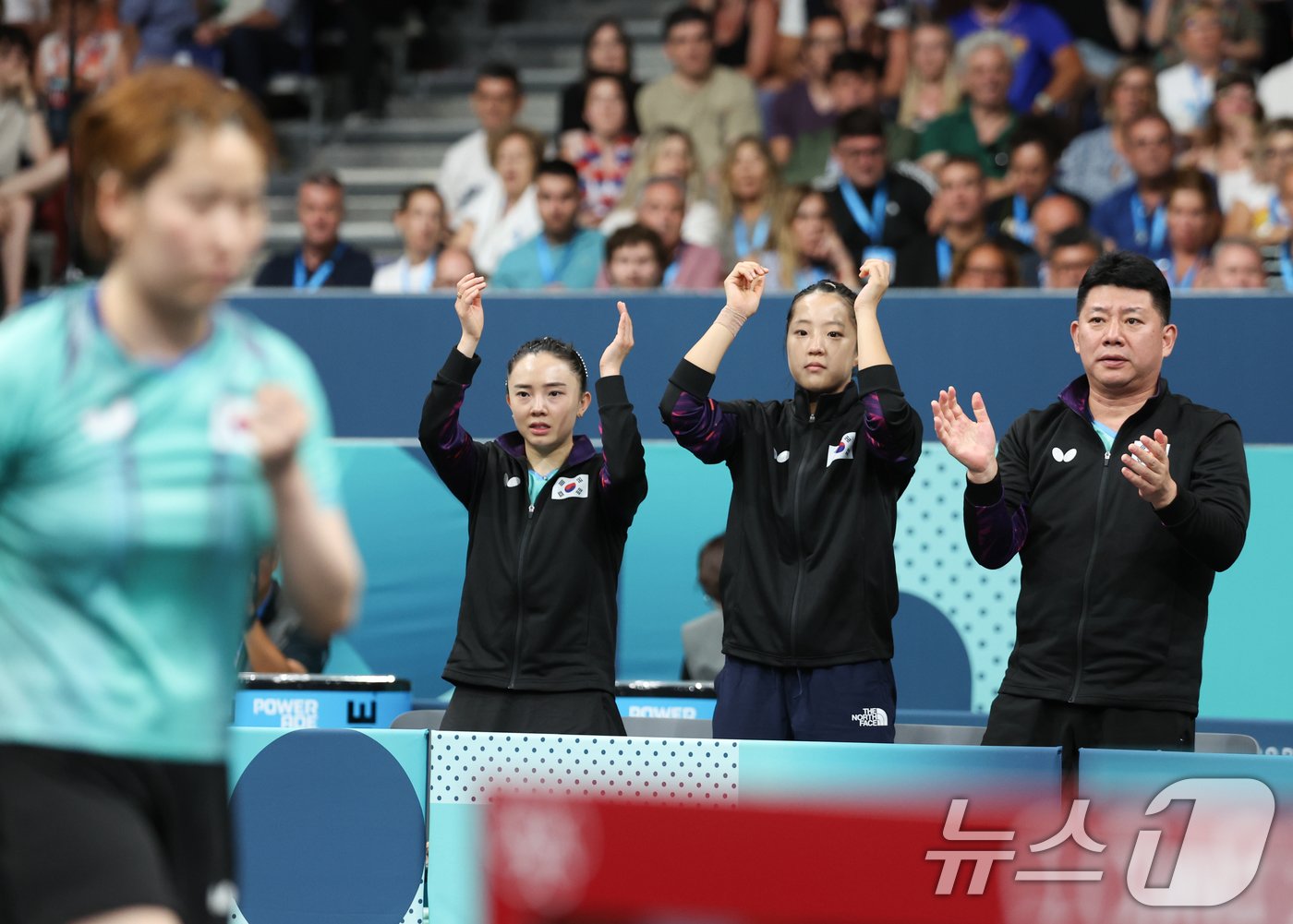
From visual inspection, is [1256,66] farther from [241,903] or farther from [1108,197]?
[241,903]

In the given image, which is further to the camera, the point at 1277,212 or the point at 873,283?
the point at 1277,212

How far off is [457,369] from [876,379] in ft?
4.41

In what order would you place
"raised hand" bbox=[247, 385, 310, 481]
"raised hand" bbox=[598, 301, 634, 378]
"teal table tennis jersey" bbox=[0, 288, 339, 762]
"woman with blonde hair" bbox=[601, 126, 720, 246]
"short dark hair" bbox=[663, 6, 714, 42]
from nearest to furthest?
"raised hand" bbox=[247, 385, 310, 481] → "teal table tennis jersey" bbox=[0, 288, 339, 762] → "raised hand" bbox=[598, 301, 634, 378] → "woman with blonde hair" bbox=[601, 126, 720, 246] → "short dark hair" bbox=[663, 6, 714, 42]

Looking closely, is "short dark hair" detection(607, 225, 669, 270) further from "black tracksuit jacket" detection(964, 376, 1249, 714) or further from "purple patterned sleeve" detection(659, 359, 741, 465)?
"black tracksuit jacket" detection(964, 376, 1249, 714)

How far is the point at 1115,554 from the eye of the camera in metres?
5.10

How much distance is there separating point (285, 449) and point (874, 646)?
3.26 m

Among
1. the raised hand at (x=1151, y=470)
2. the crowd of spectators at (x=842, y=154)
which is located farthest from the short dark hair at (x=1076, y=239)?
the raised hand at (x=1151, y=470)

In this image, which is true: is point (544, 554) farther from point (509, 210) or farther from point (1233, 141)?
point (1233, 141)

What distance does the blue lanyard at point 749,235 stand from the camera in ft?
30.4

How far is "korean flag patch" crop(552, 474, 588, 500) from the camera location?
18.5 ft

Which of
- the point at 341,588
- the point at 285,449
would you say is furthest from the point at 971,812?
the point at 285,449

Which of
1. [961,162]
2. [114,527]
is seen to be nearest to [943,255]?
[961,162]

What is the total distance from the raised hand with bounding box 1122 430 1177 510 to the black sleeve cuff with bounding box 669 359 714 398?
1.38m

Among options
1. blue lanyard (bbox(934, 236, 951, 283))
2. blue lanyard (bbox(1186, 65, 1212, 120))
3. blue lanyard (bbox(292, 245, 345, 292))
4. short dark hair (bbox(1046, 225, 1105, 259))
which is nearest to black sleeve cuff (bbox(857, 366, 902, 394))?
short dark hair (bbox(1046, 225, 1105, 259))
